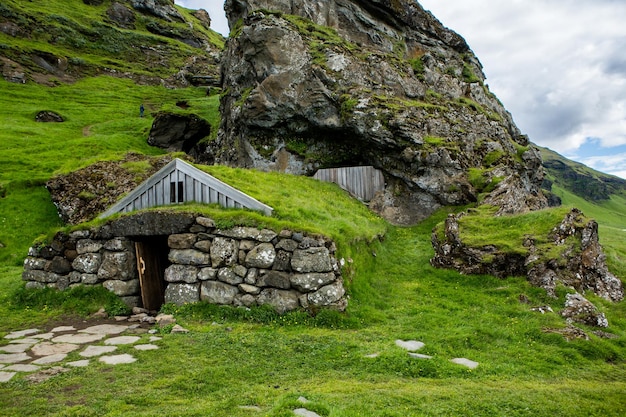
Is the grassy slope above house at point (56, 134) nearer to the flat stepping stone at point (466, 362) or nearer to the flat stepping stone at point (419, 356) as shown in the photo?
the flat stepping stone at point (419, 356)

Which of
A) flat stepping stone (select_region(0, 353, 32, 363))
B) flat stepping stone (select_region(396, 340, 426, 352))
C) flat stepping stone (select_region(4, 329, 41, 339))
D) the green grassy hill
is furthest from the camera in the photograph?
flat stepping stone (select_region(4, 329, 41, 339))

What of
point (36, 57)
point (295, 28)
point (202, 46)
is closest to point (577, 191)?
point (202, 46)

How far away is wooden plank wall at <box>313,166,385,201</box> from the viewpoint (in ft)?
87.7

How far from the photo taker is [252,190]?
51.6 feet

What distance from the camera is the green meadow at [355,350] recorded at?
698 cm

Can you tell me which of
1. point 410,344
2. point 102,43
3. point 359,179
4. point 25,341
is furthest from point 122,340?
point 102,43

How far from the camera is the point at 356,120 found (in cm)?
2614

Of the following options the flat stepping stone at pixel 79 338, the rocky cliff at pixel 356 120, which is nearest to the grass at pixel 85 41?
the rocky cliff at pixel 356 120

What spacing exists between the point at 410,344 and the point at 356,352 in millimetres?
1755

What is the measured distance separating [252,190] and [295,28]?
20403 mm

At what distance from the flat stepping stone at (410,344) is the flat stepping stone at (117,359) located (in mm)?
6684

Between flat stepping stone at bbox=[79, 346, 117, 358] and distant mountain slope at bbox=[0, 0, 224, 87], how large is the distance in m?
64.4

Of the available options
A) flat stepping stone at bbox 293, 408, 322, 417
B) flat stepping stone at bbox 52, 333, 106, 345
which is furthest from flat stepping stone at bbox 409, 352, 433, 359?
flat stepping stone at bbox 52, 333, 106, 345

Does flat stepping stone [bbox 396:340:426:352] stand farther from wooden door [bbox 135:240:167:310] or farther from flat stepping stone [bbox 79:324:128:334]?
wooden door [bbox 135:240:167:310]
